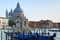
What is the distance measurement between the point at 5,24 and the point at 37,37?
48.8 m

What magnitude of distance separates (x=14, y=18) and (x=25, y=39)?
46.1 m

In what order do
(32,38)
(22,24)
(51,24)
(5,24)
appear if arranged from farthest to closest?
(51,24), (5,24), (22,24), (32,38)

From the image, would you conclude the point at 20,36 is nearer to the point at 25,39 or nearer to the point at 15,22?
the point at 25,39

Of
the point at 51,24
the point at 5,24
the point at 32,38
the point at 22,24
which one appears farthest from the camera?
the point at 51,24

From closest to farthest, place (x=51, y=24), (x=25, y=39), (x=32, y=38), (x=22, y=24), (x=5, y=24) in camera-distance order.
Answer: (x=32, y=38) → (x=25, y=39) → (x=22, y=24) → (x=5, y=24) → (x=51, y=24)

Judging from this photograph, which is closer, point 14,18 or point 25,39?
point 25,39

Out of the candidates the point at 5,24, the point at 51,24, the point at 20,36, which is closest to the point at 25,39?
the point at 20,36

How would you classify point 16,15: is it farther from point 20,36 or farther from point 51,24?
point 20,36

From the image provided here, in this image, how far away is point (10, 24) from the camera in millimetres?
59156

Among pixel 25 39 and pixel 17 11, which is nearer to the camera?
pixel 25 39

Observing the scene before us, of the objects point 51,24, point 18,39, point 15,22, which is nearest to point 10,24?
point 15,22

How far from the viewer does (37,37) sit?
14609 mm

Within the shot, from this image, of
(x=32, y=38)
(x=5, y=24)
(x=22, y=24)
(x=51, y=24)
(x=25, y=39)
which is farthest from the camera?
(x=51, y=24)

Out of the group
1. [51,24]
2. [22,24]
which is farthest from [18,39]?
[51,24]
